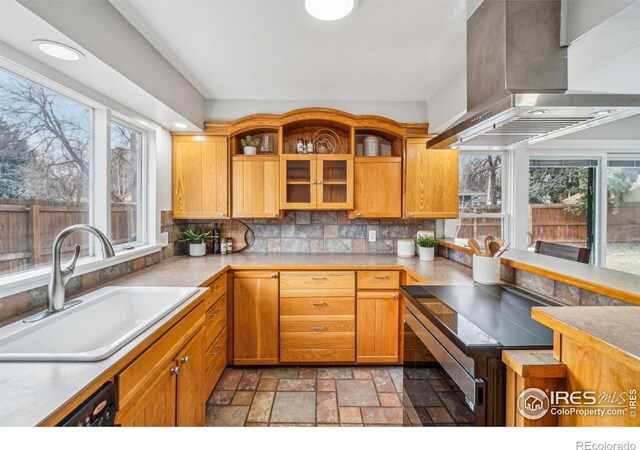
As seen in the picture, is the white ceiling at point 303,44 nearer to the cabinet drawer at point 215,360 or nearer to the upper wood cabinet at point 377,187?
the upper wood cabinet at point 377,187

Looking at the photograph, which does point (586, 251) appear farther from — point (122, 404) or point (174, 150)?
point (174, 150)

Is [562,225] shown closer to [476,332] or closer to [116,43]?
[476,332]

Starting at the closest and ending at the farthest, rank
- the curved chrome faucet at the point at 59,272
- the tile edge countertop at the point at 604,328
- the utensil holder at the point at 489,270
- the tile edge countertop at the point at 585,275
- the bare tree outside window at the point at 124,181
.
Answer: the tile edge countertop at the point at 604,328
the tile edge countertop at the point at 585,275
the curved chrome faucet at the point at 59,272
the utensil holder at the point at 489,270
the bare tree outside window at the point at 124,181

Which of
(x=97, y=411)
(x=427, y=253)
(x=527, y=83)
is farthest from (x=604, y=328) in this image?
(x=427, y=253)

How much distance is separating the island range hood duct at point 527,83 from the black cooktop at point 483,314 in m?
0.87

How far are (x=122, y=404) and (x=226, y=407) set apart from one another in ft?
3.98

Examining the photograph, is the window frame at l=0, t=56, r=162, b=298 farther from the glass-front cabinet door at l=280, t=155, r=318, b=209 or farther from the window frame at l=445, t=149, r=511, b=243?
the window frame at l=445, t=149, r=511, b=243

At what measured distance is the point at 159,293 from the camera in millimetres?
1624

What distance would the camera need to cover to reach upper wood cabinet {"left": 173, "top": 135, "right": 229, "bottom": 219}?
2.70 metres

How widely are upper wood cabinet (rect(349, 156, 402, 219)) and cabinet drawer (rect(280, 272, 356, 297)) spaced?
0.63 meters

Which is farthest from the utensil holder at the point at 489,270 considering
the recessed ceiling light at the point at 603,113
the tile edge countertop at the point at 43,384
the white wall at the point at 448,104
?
the tile edge countertop at the point at 43,384

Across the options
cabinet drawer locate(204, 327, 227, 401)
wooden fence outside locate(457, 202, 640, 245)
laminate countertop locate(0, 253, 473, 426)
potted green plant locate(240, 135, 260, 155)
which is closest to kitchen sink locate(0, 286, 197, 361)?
laminate countertop locate(0, 253, 473, 426)

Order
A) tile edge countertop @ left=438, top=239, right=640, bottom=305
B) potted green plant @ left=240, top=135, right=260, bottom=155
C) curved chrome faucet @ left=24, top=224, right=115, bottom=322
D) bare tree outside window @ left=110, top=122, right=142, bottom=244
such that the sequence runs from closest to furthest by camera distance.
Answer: tile edge countertop @ left=438, top=239, right=640, bottom=305 → curved chrome faucet @ left=24, top=224, right=115, bottom=322 → bare tree outside window @ left=110, top=122, right=142, bottom=244 → potted green plant @ left=240, top=135, right=260, bottom=155

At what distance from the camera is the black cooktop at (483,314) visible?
102cm
